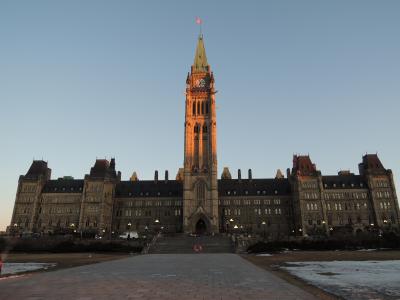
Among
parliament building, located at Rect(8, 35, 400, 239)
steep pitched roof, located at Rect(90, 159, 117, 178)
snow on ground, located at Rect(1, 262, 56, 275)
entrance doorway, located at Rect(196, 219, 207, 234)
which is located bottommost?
snow on ground, located at Rect(1, 262, 56, 275)

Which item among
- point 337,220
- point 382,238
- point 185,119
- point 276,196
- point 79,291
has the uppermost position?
point 185,119

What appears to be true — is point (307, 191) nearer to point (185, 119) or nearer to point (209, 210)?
point (209, 210)

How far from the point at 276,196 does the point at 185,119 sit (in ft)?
144

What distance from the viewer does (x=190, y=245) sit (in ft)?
248

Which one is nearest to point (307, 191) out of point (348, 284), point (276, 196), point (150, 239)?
point (276, 196)

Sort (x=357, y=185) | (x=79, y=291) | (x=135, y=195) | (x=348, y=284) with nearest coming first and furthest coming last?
(x=79, y=291) < (x=348, y=284) < (x=357, y=185) < (x=135, y=195)

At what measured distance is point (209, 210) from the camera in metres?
112

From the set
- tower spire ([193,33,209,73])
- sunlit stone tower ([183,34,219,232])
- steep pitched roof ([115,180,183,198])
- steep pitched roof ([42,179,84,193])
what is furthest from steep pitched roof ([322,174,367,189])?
steep pitched roof ([42,179,84,193])

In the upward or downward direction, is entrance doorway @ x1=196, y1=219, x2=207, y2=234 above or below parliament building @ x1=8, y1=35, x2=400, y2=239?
below

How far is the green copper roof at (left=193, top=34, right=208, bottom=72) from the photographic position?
5256 inches

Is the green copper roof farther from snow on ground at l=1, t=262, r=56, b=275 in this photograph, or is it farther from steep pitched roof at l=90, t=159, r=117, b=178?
snow on ground at l=1, t=262, r=56, b=275

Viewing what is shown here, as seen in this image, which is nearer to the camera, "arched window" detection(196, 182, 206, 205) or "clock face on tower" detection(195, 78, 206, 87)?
"arched window" detection(196, 182, 206, 205)

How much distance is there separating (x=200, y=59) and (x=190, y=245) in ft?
272

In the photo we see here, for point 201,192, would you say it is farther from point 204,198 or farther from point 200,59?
point 200,59
